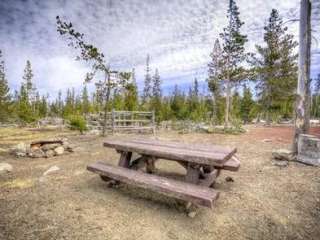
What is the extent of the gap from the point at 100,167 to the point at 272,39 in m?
21.9

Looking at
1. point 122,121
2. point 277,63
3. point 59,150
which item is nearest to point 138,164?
point 59,150

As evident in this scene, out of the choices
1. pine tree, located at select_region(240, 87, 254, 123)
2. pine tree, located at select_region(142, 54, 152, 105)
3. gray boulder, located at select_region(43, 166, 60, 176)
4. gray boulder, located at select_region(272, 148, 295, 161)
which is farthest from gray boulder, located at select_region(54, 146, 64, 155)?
pine tree, located at select_region(142, 54, 152, 105)

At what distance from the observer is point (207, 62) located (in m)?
25.8

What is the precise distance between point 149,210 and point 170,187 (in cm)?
58

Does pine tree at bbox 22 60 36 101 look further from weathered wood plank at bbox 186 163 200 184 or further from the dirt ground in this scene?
weathered wood plank at bbox 186 163 200 184

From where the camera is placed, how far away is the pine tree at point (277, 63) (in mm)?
19656

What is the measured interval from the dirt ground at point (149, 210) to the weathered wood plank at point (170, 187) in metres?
0.37

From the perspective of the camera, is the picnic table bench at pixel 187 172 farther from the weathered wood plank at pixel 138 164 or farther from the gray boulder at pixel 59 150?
the gray boulder at pixel 59 150

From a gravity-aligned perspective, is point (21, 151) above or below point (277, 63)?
below

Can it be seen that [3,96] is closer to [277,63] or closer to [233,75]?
[233,75]

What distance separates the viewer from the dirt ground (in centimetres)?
239

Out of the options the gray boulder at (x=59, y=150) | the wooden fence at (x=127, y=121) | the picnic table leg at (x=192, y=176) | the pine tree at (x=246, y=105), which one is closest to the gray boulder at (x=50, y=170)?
the gray boulder at (x=59, y=150)

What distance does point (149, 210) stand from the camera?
291 centimetres

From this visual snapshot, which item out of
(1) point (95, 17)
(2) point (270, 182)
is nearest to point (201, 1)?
(1) point (95, 17)
